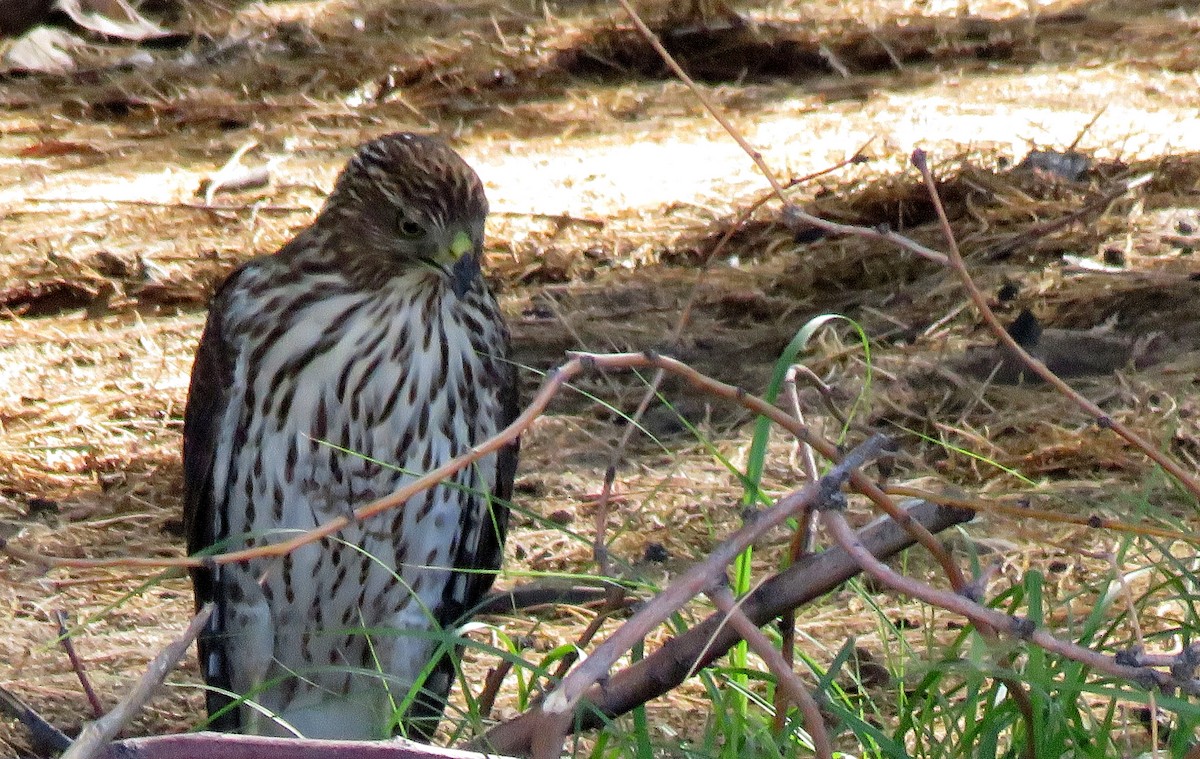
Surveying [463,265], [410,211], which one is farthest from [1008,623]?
[410,211]

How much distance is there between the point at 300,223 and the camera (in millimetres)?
6422

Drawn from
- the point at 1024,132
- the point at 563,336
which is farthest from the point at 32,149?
the point at 1024,132

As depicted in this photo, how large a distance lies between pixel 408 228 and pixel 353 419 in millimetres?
371

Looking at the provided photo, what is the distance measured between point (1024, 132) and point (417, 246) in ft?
13.6

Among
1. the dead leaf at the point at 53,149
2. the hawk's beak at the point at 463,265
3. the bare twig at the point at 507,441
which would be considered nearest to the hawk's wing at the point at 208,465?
the hawk's beak at the point at 463,265

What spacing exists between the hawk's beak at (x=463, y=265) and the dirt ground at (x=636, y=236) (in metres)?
0.48

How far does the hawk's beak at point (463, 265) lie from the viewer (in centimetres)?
324

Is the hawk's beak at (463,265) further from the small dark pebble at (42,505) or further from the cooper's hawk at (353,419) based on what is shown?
the small dark pebble at (42,505)

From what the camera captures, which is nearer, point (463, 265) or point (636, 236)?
point (463, 265)

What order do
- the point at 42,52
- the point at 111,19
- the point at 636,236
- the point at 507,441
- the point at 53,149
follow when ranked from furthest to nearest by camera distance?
the point at 111,19 < the point at 42,52 < the point at 53,149 < the point at 636,236 < the point at 507,441

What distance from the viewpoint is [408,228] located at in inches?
133

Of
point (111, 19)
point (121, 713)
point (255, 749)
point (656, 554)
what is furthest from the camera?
point (111, 19)

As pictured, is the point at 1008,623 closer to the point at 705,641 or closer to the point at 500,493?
the point at 705,641

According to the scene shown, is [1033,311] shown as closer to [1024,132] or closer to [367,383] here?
[1024,132]
